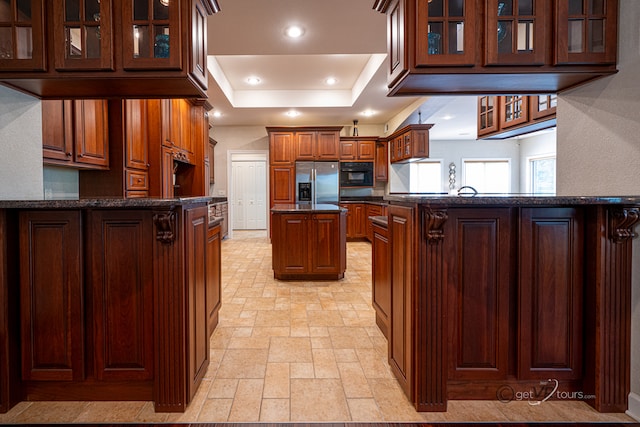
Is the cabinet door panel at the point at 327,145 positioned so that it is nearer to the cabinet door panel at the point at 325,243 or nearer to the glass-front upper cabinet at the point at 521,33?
the cabinet door panel at the point at 325,243

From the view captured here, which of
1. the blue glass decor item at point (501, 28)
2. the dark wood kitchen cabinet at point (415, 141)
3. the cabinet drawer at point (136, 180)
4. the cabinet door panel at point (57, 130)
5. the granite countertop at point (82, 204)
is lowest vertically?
the granite countertop at point (82, 204)

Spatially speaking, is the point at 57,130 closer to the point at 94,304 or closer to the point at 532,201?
the point at 94,304

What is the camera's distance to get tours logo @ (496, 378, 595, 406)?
5.60 feet

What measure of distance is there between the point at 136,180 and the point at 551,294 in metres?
3.69

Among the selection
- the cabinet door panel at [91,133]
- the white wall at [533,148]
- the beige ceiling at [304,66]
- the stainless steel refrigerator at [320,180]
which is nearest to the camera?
the cabinet door panel at [91,133]

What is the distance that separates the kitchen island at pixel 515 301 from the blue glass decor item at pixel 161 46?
1436 millimetres

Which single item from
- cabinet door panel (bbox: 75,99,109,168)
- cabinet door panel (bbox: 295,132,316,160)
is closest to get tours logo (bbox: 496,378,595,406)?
cabinet door panel (bbox: 75,99,109,168)

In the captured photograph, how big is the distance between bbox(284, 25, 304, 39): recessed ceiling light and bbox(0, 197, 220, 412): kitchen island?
7.83 feet

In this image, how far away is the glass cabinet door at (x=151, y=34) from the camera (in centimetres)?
162

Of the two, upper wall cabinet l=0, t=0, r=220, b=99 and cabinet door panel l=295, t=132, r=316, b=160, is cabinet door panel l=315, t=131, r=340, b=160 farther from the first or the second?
upper wall cabinet l=0, t=0, r=220, b=99

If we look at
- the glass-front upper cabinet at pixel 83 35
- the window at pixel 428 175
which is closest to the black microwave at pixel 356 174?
the window at pixel 428 175

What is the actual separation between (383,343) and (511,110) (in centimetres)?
239

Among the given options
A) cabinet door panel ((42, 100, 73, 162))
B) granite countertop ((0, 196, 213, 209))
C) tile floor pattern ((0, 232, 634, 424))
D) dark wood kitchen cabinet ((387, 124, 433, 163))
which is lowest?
tile floor pattern ((0, 232, 634, 424))

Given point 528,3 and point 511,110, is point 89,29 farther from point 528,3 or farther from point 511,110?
point 511,110
